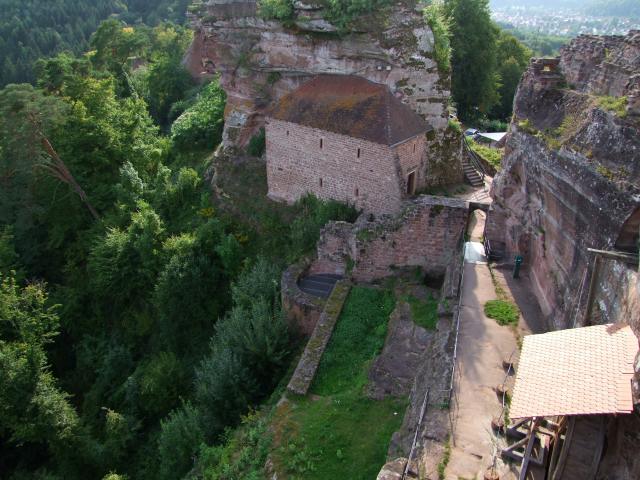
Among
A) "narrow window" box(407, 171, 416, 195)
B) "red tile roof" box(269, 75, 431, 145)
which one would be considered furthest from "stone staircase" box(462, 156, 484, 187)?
"red tile roof" box(269, 75, 431, 145)

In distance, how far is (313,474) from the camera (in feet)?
33.7

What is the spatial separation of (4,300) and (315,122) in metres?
12.5

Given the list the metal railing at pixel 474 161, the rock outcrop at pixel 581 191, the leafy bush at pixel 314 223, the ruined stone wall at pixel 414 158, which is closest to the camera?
the rock outcrop at pixel 581 191

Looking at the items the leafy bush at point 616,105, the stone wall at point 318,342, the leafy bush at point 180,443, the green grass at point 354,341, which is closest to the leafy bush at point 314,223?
the stone wall at point 318,342

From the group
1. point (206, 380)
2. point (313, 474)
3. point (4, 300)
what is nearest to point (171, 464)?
point (206, 380)

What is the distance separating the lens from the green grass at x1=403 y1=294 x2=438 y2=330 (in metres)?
13.5

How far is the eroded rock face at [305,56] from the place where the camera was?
1753 cm

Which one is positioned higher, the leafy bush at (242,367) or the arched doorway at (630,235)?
the arched doorway at (630,235)

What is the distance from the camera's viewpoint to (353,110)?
17.7 meters

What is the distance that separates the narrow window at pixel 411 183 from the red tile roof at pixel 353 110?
1460 mm

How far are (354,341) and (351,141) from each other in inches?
277

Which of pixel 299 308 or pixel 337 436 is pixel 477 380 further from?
pixel 299 308

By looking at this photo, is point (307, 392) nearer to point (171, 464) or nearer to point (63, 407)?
point (171, 464)

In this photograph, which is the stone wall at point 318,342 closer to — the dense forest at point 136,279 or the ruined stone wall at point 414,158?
the dense forest at point 136,279
